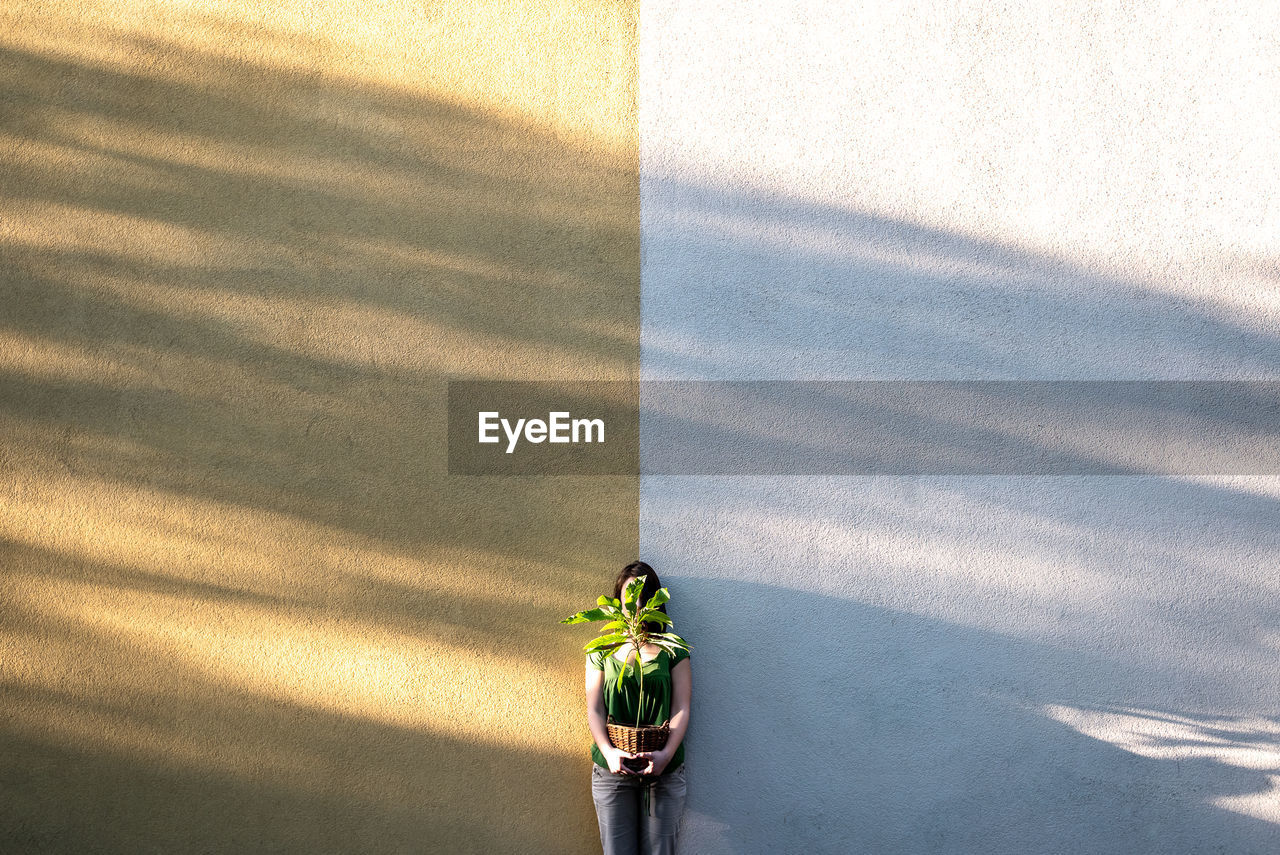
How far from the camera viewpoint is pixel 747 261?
3.76m

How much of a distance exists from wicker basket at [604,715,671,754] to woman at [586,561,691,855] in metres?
0.05

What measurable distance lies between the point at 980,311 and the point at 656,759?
219cm

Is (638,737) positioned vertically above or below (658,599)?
below

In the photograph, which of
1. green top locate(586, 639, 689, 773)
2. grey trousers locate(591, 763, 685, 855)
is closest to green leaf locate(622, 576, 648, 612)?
green top locate(586, 639, 689, 773)

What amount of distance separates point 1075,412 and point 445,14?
3.04 metres

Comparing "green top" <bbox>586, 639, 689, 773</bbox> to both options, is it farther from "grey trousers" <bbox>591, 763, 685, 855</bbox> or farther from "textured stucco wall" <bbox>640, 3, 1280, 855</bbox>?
"textured stucco wall" <bbox>640, 3, 1280, 855</bbox>

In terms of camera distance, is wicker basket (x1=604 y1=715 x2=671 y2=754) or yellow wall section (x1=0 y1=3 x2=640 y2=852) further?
yellow wall section (x1=0 y1=3 x2=640 y2=852)

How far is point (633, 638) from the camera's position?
11.3 feet

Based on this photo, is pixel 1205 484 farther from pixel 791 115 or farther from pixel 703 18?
pixel 703 18

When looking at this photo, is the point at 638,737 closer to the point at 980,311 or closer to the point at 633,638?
the point at 633,638

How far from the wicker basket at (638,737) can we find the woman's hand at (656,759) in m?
0.02

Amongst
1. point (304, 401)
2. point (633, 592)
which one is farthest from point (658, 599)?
point (304, 401)

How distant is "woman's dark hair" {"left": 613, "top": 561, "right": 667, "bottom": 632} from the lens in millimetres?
3467

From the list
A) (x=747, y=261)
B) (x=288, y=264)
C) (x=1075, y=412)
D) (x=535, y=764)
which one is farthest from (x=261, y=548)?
(x=1075, y=412)
